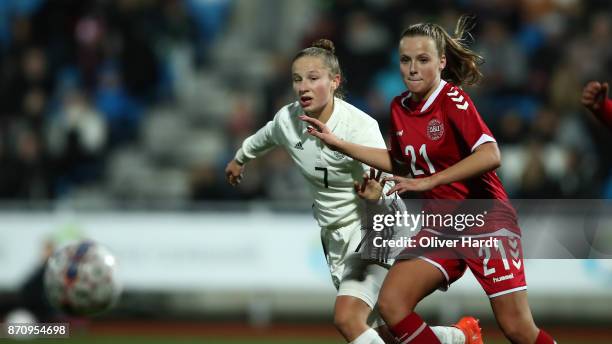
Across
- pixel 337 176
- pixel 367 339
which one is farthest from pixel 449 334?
pixel 337 176

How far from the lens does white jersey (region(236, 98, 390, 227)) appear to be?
6.34 metres

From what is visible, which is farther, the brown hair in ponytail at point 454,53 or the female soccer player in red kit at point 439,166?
the brown hair in ponytail at point 454,53

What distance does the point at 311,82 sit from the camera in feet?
20.4

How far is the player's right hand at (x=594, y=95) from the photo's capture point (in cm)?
541

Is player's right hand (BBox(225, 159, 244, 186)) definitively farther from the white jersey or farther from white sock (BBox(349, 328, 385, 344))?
white sock (BBox(349, 328, 385, 344))

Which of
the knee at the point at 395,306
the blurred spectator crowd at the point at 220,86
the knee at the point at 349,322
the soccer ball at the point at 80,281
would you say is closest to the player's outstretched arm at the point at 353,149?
the knee at the point at 395,306

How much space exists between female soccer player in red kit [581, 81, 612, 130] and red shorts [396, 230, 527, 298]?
2.82 feet

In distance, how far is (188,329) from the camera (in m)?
11.6

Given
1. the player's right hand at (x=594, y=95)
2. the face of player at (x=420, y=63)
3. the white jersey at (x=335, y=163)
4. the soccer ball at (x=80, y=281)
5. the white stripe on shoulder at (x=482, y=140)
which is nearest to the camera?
the player's right hand at (x=594, y=95)

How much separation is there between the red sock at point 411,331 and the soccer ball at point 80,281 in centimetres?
313

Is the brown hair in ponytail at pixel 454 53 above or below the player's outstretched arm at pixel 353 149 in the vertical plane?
above

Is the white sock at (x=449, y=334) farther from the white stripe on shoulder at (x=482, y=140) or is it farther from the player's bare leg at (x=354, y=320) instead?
the white stripe on shoulder at (x=482, y=140)

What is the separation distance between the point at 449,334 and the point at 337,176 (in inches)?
45.2

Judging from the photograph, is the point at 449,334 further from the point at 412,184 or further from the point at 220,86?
the point at 220,86
